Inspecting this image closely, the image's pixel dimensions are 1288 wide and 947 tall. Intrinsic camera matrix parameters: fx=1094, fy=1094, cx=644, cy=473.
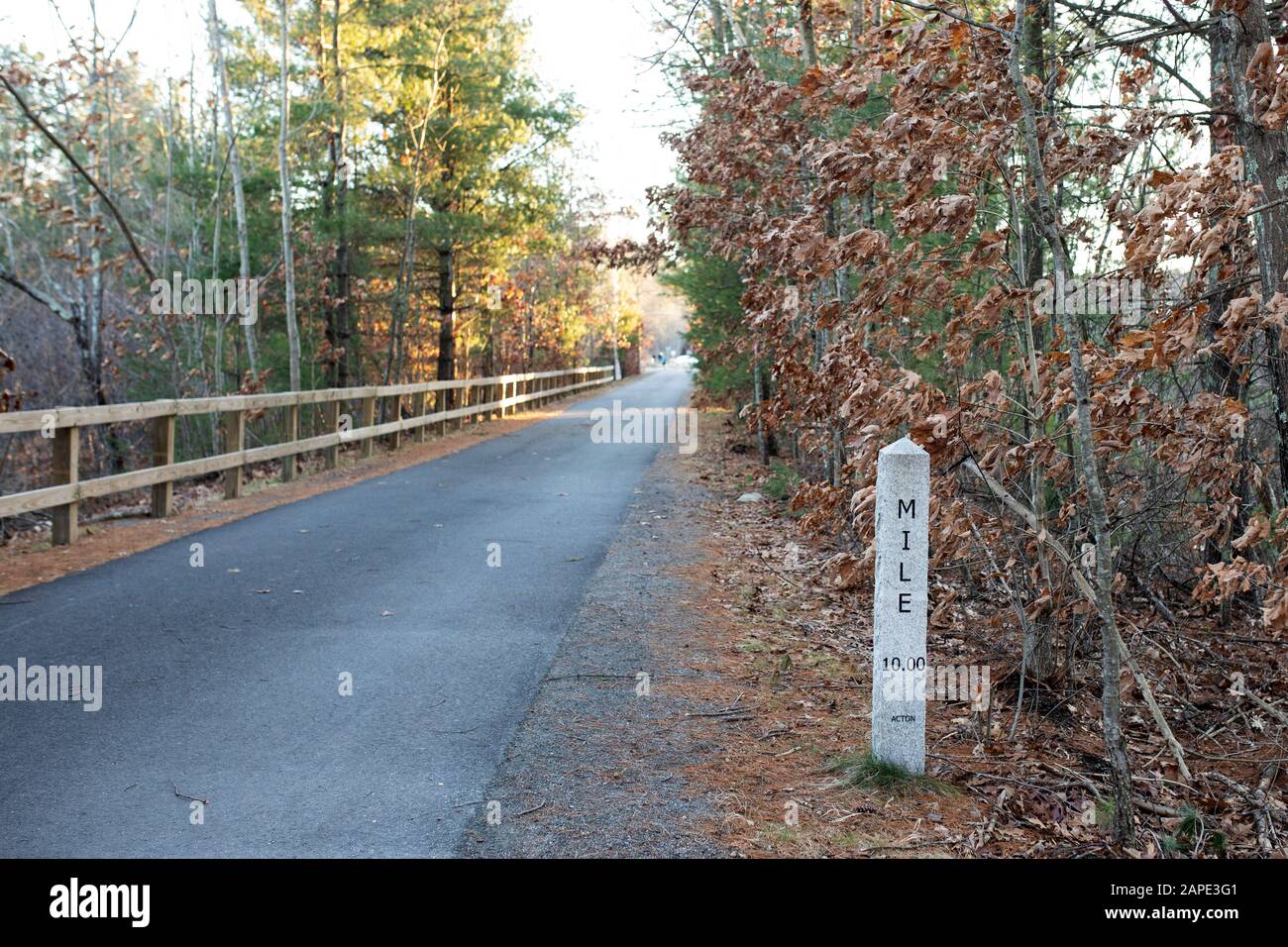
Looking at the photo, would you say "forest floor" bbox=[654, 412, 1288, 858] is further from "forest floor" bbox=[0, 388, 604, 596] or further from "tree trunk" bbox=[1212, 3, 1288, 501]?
"forest floor" bbox=[0, 388, 604, 596]

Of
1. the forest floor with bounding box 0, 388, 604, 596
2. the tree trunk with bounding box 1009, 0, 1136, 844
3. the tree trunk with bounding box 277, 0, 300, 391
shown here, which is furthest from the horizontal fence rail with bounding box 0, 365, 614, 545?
the tree trunk with bounding box 1009, 0, 1136, 844

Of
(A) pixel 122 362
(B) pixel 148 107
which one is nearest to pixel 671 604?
(A) pixel 122 362

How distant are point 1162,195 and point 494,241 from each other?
979 inches

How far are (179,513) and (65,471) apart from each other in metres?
2.24

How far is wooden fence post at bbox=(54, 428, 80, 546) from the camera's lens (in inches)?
400

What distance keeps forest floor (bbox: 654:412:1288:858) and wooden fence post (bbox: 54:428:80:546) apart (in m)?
5.74

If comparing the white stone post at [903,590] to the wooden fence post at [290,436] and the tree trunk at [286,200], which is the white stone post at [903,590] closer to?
the wooden fence post at [290,436]

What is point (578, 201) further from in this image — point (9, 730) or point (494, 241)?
point (9, 730)

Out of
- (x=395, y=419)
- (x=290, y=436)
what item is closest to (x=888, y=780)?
(x=290, y=436)

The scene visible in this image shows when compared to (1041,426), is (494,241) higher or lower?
higher

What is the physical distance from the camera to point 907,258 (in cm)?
556

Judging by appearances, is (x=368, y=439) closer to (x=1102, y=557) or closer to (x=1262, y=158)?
(x=1262, y=158)

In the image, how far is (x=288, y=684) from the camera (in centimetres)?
604
